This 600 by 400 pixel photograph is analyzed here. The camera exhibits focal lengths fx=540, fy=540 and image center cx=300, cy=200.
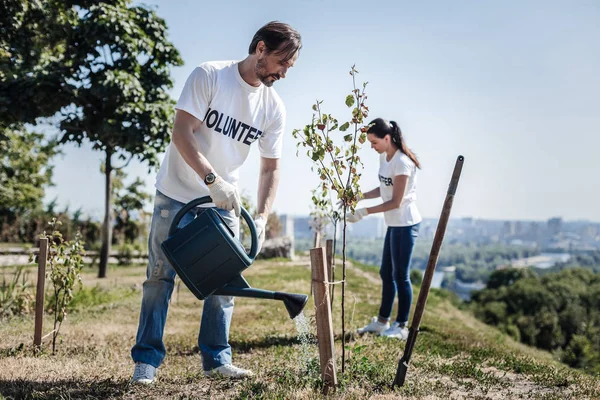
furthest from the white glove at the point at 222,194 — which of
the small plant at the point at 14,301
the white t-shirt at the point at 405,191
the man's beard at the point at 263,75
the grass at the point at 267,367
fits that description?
the small plant at the point at 14,301

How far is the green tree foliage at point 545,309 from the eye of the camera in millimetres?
32156

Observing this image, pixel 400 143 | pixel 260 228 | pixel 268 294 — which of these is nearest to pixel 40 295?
pixel 260 228

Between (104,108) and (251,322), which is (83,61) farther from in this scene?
(251,322)

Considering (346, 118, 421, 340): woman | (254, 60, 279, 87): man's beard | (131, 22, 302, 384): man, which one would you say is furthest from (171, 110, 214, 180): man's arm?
(346, 118, 421, 340): woman

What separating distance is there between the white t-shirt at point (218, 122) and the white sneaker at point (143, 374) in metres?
0.98

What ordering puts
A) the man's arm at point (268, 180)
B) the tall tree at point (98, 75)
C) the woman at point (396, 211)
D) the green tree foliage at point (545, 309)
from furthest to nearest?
1. the green tree foliage at point (545, 309)
2. the tall tree at point (98, 75)
3. the woman at point (396, 211)
4. the man's arm at point (268, 180)

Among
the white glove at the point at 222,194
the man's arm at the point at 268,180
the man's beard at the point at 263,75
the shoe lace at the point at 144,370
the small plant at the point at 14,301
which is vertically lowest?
the small plant at the point at 14,301

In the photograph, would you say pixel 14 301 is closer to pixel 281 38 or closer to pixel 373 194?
pixel 373 194

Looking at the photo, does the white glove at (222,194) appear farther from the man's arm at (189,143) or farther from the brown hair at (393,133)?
the brown hair at (393,133)

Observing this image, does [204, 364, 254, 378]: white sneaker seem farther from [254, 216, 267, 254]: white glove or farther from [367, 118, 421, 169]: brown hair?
[367, 118, 421, 169]: brown hair

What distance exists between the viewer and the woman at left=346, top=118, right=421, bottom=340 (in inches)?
191

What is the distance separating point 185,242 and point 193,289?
0.25 m

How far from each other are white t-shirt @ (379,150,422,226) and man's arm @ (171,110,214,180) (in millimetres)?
2358

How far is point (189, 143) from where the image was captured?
2.97 metres
